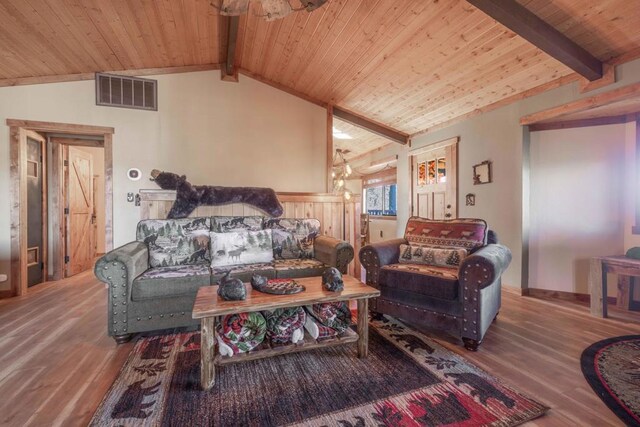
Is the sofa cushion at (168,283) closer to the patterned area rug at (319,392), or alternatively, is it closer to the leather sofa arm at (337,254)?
the patterned area rug at (319,392)

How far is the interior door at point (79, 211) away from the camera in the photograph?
4207mm

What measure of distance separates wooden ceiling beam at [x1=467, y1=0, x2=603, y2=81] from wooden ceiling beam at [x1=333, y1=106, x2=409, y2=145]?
2699mm

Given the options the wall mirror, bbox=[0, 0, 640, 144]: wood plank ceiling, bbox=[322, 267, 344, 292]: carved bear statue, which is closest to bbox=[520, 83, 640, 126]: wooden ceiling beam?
bbox=[0, 0, 640, 144]: wood plank ceiling

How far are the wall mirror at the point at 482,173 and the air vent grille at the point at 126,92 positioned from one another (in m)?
4.41

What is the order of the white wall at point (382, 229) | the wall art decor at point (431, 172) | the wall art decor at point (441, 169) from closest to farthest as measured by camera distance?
the wall art decor at point (441, 169) → the wall art decor at point (431, 172) → the white wall at point (382, 229)

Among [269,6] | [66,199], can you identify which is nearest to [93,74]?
[66,199]

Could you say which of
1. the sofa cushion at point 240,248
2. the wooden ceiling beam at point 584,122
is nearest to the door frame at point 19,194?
the sofa cushion at point 240,248

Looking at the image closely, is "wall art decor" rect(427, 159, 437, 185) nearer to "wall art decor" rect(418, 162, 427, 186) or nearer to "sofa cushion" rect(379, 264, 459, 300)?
"wall art decor" rect(418, 162, 427, 186)

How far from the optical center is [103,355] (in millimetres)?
1957

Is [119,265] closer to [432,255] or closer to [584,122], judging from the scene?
[432,255]

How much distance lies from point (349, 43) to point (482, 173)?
2368 mm

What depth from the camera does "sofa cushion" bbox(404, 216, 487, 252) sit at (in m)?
2.47

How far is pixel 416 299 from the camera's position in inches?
88.1

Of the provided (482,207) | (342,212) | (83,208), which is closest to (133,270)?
(342,212)
